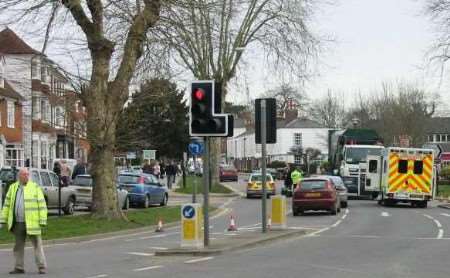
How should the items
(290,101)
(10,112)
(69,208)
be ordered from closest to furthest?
(69,208)
(10,112)
(290,101)

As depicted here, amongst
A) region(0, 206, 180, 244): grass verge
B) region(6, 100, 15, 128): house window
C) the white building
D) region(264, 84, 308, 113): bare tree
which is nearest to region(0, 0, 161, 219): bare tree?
region(0, 206, 180, 244): grass verge

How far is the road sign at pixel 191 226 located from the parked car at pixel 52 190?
11042 millimetres

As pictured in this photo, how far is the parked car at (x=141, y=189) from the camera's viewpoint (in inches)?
1342

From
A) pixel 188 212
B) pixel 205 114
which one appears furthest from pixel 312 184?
pixel 205 114

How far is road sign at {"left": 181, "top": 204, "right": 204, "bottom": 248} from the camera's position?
54.5ft

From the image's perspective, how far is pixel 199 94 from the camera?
16.6m

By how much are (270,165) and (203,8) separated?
266 ft

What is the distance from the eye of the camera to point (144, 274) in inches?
516

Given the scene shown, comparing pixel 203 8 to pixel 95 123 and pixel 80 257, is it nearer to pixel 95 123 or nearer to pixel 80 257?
pixel 95 123

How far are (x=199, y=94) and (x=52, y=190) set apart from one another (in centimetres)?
1241

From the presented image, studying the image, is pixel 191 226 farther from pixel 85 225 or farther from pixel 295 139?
pixel 295 139

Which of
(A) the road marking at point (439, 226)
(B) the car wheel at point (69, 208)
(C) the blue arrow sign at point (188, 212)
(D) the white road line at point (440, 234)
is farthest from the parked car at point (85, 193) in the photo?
(C) the blue arrow sign at point (188, 212)

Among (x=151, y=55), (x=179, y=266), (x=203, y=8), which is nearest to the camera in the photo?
(x=179, y=266)

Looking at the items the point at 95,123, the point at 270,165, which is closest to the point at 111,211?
the point at 95,123
